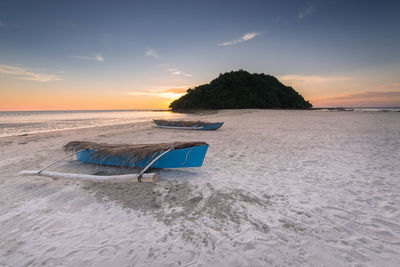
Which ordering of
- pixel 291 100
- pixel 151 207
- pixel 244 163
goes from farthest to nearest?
pixel 291 100 → pixel 244 163 → pixel 151 207

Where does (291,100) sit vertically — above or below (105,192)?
above

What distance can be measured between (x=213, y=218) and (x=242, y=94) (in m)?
48.5

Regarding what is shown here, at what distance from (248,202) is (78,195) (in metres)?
3.28

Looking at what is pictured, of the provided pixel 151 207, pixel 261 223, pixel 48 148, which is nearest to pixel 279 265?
pixel 261 223

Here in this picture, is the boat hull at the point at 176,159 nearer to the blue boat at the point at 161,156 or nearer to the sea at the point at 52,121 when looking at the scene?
the blue boat at the point at 161,156

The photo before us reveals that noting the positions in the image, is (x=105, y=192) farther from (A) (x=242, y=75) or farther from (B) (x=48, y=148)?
(A) (x=242, y=75)

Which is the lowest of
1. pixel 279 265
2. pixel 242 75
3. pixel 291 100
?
pixel 279 265

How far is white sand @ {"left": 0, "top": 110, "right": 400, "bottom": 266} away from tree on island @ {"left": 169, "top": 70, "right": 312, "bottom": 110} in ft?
142

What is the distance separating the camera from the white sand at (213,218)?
208 cm

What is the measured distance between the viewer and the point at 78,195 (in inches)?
140

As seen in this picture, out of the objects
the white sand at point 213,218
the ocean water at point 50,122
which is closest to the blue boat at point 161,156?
the white sand at point 213,218

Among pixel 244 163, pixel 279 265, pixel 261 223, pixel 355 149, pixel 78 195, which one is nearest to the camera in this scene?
pixel 279 265

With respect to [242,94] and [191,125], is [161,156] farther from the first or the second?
[242,94]

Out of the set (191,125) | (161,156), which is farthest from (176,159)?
(191,125)
